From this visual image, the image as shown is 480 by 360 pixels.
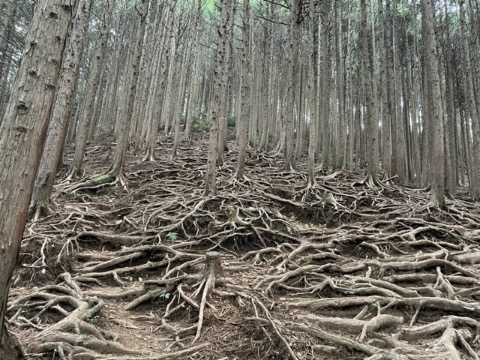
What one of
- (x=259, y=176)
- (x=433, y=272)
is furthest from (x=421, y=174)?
(x=433, y=272)

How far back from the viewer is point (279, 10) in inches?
738

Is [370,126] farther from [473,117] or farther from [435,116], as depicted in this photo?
[473,117]

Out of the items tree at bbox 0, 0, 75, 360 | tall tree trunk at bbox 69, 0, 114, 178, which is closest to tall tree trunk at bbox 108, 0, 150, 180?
tall tree trunk at bbox 69, 0, 114, 178

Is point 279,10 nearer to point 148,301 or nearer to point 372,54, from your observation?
point 372,54

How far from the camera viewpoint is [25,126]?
6.86ft

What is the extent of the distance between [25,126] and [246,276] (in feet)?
11.4

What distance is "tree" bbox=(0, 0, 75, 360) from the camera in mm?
2016

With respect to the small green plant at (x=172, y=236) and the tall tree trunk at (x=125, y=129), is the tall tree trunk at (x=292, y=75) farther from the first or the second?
the small green plant at (x=172, y=236)

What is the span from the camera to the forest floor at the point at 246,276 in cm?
298

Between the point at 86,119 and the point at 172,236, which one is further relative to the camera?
the point at 86,119

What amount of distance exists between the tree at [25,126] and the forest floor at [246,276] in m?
0.95

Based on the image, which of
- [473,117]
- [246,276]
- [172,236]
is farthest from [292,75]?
[246,276]

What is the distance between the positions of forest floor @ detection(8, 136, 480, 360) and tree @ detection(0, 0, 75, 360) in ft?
3.12

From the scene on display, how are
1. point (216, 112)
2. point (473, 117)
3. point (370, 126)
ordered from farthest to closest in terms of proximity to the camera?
point (473, 117)
point (370, 126)
point (216, 112)
